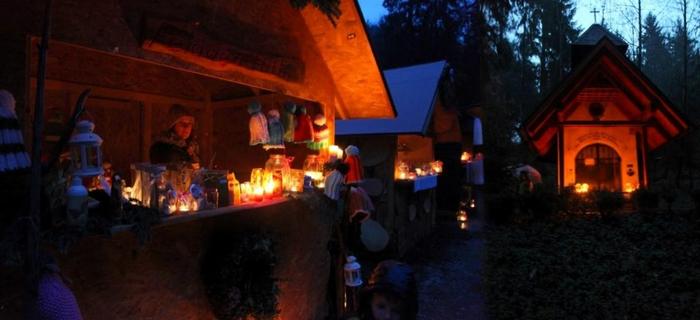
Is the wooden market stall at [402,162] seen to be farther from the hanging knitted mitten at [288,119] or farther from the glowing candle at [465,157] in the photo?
the hanging knitted mitten at [288,119]

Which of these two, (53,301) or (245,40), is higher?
(245,40)

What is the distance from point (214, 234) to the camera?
4219 millimetres

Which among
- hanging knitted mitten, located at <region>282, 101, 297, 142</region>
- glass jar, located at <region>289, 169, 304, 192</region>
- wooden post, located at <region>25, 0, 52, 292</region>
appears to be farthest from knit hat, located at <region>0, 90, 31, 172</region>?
hanging knitted mitten, located at <region>282, 101, 297, 142</region>

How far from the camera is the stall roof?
1196 cm

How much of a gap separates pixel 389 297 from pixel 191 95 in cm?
564

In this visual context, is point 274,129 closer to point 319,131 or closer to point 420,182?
point 319,131

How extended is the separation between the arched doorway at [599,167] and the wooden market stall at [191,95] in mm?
11411

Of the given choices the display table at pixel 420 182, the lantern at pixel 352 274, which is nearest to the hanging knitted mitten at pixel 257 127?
the lantern at pixel 352 274

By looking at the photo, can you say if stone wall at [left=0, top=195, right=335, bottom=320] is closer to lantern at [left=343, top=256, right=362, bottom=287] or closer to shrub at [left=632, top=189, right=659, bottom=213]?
lantern at [left=343, top=256, right=362, bottom=287]

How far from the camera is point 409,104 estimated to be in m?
13.1

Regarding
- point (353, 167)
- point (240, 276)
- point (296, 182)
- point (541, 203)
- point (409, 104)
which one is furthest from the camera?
point (541, 203)

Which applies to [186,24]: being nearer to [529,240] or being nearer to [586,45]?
[529,240]

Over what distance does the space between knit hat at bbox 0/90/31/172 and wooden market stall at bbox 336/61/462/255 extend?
924cm

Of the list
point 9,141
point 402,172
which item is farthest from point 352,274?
point 402,172
